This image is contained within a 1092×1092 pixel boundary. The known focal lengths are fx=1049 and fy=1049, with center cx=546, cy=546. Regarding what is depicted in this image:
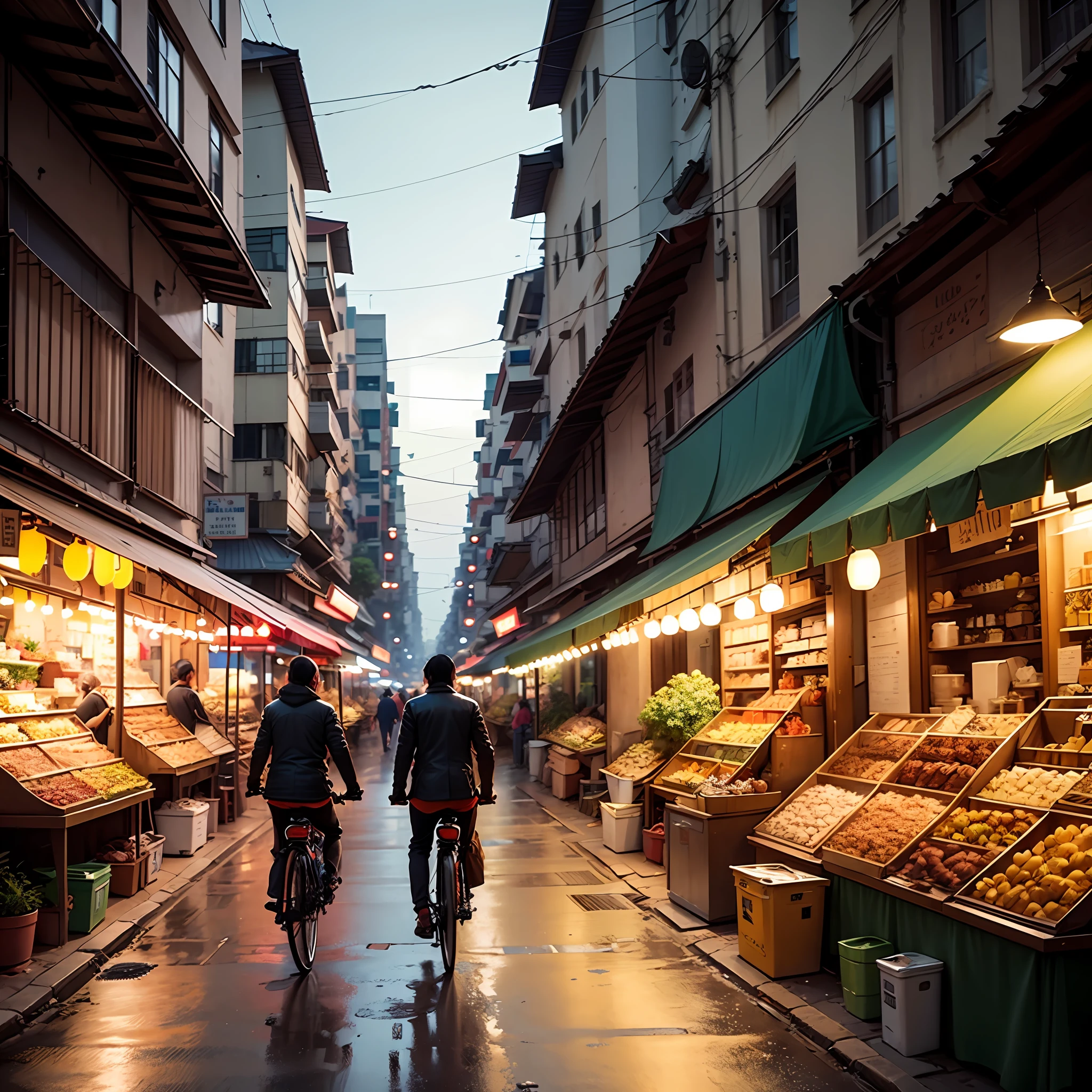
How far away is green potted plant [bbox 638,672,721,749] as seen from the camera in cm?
1509

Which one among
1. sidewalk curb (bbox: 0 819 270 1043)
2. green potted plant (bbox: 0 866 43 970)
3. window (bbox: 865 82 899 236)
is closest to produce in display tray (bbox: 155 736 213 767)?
sidewalk curb (bbox: 0 819 270 1043)

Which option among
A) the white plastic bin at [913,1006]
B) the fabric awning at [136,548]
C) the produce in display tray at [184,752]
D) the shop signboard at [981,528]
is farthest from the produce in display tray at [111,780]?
the shop signboard at [981,528]

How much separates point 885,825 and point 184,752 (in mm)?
10554

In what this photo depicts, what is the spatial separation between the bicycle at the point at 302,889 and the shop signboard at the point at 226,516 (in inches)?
568

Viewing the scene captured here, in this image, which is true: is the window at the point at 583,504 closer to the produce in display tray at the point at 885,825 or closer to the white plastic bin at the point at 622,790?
the white plastic bin at the point at 622,790

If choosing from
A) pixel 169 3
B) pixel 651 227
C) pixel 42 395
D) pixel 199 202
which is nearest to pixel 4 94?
pixel 42 395

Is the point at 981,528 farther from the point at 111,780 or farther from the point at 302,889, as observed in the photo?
the point at 111,780

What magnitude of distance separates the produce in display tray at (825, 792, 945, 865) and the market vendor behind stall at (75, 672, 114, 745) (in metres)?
9.57

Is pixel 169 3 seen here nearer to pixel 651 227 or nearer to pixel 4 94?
pixel 4 94

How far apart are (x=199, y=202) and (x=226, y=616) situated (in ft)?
21.8

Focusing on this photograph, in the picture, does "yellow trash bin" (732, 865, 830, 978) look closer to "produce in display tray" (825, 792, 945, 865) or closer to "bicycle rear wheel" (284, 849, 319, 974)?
"produce in display tray" (825, 792, 945, 865)

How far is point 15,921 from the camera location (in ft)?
26.7

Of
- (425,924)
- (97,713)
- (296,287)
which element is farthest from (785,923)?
(296,287)

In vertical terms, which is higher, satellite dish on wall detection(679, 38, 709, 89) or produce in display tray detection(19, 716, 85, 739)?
satellite dish on wall detection(679, 38, 709, 89)
